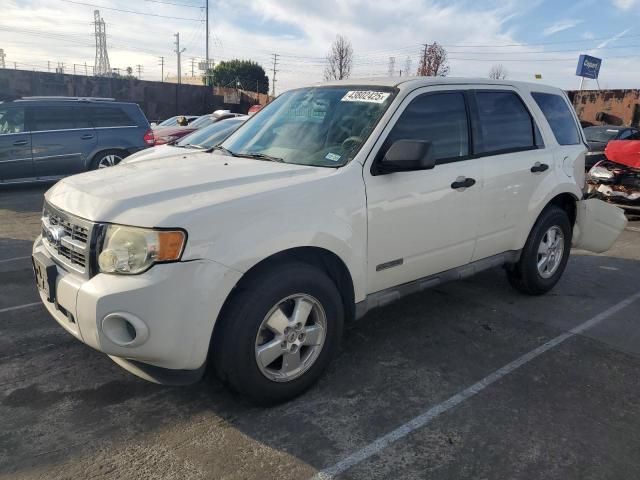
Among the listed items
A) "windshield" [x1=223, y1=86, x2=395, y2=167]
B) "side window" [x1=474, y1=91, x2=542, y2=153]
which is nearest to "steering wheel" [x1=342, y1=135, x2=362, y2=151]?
"windshield" [x1=223, y1=86, x2=395, y2=167]

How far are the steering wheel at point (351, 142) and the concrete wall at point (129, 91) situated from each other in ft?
89.3

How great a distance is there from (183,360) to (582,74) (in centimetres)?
3303

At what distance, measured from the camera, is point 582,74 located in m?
29.7

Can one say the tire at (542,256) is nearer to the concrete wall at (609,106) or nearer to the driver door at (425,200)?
the driver door at (425,200)

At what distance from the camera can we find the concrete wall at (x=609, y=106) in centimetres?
2191

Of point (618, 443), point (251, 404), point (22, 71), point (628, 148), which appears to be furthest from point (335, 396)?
point (22, 71)

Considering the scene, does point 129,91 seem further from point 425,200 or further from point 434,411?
point 434,411

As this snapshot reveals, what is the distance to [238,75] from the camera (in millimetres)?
55156

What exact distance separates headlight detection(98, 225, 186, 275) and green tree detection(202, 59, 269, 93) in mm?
53995

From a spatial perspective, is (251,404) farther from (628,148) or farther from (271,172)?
(628,148)

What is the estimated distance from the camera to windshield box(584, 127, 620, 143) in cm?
1354

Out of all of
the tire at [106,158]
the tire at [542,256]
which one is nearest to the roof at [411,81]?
the tire at [542,256]

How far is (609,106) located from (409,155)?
2382 cm

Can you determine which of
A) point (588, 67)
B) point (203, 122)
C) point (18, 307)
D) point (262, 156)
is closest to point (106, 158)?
point (203, 122)
